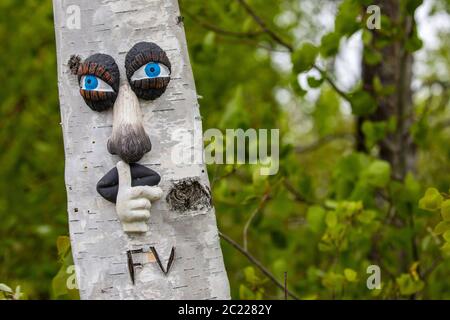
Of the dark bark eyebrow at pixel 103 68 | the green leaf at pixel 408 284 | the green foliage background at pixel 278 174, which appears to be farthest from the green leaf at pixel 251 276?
the dark bark eyebrow at pixel 103 68

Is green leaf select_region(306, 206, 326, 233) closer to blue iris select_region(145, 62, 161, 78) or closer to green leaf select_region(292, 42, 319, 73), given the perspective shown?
green leaf select_region(292, 42, 319, 73)

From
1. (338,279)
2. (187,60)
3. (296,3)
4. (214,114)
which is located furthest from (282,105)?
(187,60)

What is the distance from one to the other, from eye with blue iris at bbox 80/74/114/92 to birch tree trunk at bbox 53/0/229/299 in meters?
0.04

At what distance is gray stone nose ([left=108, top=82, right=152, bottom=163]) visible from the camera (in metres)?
1.40

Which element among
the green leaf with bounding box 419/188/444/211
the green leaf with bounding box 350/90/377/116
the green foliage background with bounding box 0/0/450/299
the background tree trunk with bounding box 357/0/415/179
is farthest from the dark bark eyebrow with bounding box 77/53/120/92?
the background tree trunk with bounding box 357/0/415/179

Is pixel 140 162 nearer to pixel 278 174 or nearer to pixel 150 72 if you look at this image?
pixel 150 72

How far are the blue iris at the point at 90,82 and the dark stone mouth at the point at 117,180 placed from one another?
6.7 inches

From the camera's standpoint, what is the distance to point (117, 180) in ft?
4.68

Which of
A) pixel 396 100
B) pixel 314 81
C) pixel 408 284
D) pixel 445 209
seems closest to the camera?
pixel 445 209

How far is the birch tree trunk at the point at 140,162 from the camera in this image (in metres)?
1.43

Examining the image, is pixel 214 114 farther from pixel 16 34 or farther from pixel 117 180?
pixel 117 180

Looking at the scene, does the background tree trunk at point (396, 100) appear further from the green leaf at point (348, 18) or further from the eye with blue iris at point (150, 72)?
the eye with blue iris at point (150, 72)

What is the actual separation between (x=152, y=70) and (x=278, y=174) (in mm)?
1072

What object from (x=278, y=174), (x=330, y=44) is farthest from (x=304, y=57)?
(x=278, y=174)
